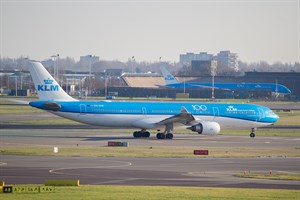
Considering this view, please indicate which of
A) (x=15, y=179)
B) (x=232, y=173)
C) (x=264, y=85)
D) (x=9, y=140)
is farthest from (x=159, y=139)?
(x=264, y=85)

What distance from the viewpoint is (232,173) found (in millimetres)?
43719

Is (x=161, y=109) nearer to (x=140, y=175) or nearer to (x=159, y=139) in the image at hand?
(x=159, y=139)

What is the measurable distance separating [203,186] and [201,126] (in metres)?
31.0

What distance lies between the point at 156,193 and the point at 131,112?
1372 inches

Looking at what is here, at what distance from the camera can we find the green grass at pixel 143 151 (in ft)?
175

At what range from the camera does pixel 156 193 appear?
3397 centimetres

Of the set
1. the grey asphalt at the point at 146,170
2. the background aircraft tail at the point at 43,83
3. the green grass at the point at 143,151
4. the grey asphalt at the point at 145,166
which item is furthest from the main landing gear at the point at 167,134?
the grey asphalt at the point at 146,170

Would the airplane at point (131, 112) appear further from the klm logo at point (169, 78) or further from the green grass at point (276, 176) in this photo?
the klm logo at point (169, 78)

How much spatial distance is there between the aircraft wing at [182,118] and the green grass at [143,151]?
7.10 m

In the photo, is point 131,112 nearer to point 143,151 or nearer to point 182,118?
point 182,118

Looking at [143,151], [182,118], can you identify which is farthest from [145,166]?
[182,118]

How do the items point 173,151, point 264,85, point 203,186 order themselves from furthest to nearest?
point 264,85
point 173,151
point 203,186

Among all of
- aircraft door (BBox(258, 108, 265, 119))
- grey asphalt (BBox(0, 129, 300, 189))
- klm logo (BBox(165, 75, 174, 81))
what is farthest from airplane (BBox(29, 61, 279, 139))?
klm logo (BBox(165, 75, 174, 81))

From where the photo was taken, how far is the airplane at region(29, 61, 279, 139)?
67.1 meters
